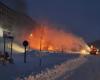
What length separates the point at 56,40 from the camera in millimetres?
101688

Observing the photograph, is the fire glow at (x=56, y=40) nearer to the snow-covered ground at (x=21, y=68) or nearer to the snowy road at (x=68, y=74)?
the snow-covered ground at (x=21, y=68)

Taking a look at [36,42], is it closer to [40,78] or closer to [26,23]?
[26,23]

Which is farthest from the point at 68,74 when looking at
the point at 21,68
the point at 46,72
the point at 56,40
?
the point at 56,40

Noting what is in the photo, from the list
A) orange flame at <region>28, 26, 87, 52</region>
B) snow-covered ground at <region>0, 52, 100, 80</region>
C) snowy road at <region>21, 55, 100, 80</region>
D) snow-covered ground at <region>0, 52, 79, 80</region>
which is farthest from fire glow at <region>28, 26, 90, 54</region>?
Answer: snowy road at <region>21, 55, 100, 80</region>

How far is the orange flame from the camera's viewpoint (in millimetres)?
92875

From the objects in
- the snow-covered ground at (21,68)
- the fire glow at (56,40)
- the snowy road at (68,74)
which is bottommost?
the snowy road at (68,74)

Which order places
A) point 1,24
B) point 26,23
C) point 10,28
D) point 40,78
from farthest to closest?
point 26,23 → point 10,28 → point 1,24 → point 40,78

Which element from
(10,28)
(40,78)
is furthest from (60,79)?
(10,28)

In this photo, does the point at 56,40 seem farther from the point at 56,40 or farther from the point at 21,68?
the point at 21,68

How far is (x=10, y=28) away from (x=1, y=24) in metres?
5.80

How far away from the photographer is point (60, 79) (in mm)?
19516

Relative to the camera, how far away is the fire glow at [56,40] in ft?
304

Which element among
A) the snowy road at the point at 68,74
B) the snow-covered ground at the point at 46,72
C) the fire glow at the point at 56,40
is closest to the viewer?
the snow-covered ground at the point at 46,72

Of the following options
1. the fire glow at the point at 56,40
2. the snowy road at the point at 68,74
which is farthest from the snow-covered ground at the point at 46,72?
Answer: the fire glow at the point at 56,40
